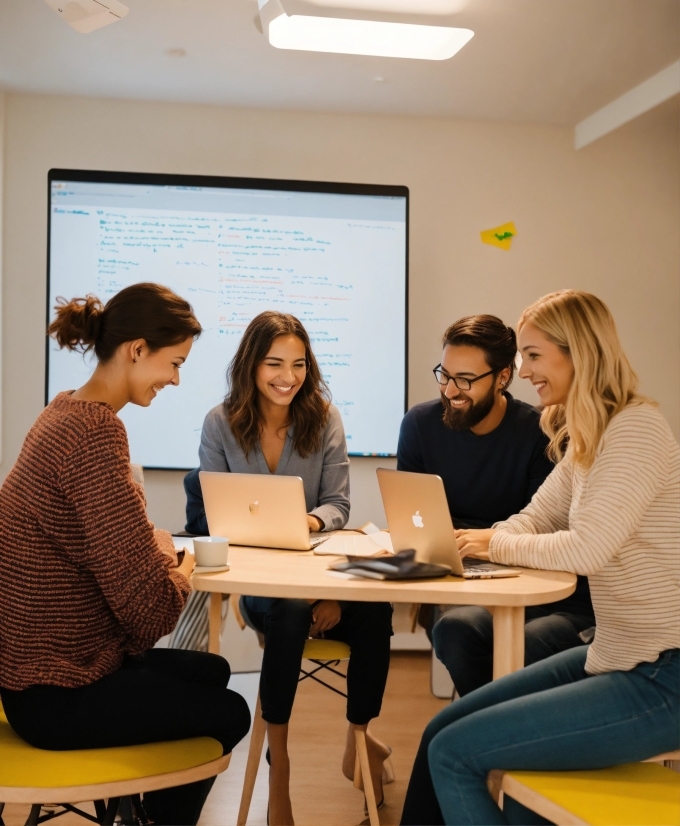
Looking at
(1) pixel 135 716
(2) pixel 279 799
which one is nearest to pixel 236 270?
(2) pixel 279 799

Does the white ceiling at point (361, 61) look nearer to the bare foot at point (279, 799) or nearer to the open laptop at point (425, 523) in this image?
the open laptop at point (425, 523)

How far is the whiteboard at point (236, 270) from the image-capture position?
144 inches

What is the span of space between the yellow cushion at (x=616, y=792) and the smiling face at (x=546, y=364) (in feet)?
2.38

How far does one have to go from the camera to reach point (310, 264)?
3760 mm

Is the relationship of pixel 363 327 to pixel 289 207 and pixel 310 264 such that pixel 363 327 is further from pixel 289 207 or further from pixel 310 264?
pixel 289 207

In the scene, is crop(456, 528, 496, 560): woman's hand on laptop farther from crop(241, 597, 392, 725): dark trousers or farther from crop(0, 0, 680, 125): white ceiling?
crop(0, 0, 680, 125): white ceiling

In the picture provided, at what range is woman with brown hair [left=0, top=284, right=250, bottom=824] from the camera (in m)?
1.38

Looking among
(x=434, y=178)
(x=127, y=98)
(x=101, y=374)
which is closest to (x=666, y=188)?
(x=434, y=178)

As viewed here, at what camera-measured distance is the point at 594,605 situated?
150 centimetres

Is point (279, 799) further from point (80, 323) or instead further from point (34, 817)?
point (80, 323)

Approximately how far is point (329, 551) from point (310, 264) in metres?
2.07

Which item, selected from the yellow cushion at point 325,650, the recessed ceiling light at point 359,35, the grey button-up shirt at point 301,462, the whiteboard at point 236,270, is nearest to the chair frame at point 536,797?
the yellow cushion at point 325,650

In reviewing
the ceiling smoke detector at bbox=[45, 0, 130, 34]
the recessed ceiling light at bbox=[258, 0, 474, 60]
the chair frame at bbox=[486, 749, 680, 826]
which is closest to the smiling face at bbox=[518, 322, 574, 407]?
the chair frame at bbox=[486, 749, 680, 826]

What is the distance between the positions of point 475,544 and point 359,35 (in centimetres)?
183
